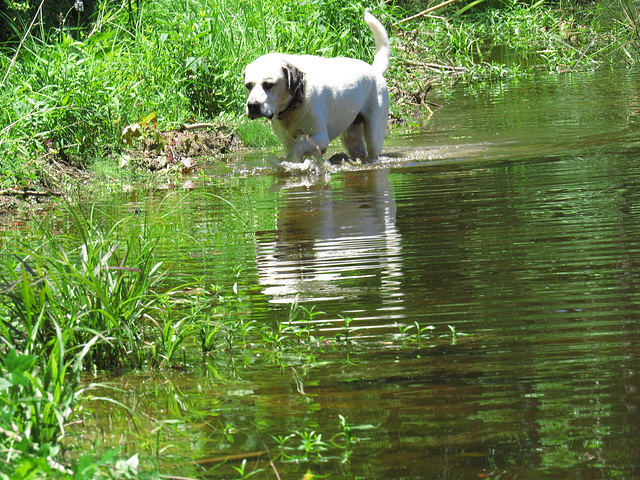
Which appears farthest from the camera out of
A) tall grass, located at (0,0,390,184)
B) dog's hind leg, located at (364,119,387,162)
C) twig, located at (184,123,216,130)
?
twig, located at (184,123,216,130)

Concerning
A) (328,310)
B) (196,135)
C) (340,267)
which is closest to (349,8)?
(196,135)

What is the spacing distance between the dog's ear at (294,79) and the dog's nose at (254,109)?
1.02 ft

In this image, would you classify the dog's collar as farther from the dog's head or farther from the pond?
the pond

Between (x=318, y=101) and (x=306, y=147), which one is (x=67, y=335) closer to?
(x=306, y=147)

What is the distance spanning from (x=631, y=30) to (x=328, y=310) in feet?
42.0

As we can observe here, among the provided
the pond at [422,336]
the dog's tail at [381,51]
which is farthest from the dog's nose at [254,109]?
the dog's tail at [381,51]

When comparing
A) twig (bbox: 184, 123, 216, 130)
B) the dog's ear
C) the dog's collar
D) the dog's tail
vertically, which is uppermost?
the dog's tail

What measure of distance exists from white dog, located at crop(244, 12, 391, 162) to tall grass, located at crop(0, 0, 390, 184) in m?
1.63

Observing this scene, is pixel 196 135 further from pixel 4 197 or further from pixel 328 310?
pixel 328 310

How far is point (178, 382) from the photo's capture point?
2.55 m

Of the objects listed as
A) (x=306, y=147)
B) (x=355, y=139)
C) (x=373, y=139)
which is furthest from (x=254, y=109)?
(x=355, y=139)

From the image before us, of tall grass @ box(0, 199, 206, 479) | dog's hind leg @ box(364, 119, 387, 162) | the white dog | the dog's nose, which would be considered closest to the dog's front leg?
the white dog

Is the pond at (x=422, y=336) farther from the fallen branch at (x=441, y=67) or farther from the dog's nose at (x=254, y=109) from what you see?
the fallen branch at (x=441, y=67)

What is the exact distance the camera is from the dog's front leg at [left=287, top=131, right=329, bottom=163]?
7297 mm
